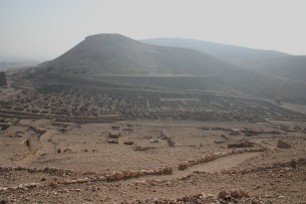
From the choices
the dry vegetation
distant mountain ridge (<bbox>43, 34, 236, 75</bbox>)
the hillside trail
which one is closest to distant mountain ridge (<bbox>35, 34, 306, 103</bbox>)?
distant mountain ridge (<bbox>43, 34, 236, 75</bbox>)

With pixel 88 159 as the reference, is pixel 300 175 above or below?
above

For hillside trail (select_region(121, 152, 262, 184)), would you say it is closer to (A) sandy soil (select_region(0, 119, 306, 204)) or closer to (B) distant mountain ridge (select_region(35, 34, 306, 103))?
(A) sandy soil (select_region(0, 119, 306, 204))

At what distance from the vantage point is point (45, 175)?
15227 mm

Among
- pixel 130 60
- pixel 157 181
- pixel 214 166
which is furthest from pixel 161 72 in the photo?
pixel 157 181

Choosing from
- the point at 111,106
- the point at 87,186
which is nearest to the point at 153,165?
the point at 87,186

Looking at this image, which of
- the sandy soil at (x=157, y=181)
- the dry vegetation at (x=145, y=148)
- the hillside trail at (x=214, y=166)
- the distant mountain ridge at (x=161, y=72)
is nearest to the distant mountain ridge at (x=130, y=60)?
the distant mountain ridge at (x=161, y=72)

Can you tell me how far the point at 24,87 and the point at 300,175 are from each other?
83.8 m

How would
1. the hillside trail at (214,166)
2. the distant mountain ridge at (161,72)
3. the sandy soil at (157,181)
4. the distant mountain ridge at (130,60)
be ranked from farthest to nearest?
the distant mountain ridge at (130,60)
the distant mountain ridge at (161,72)
the hillside trail at (214,166)
the sandy soil at (157,181)

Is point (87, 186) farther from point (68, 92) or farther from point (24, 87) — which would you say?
point (24, 87)

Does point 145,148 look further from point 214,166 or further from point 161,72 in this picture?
point 161,72

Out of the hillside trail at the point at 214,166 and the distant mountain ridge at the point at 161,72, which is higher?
the distant mountain ridge at the point at 161,72

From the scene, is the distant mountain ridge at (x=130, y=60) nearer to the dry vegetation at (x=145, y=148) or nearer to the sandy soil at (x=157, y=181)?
the dry vegetation at (x=145, y=148)

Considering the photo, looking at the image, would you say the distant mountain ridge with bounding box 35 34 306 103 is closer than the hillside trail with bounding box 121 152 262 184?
No

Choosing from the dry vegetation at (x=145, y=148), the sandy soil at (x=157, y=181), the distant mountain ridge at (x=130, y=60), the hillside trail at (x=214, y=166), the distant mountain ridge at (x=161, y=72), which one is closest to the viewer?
the sandy soil at (x=157, y=181)
